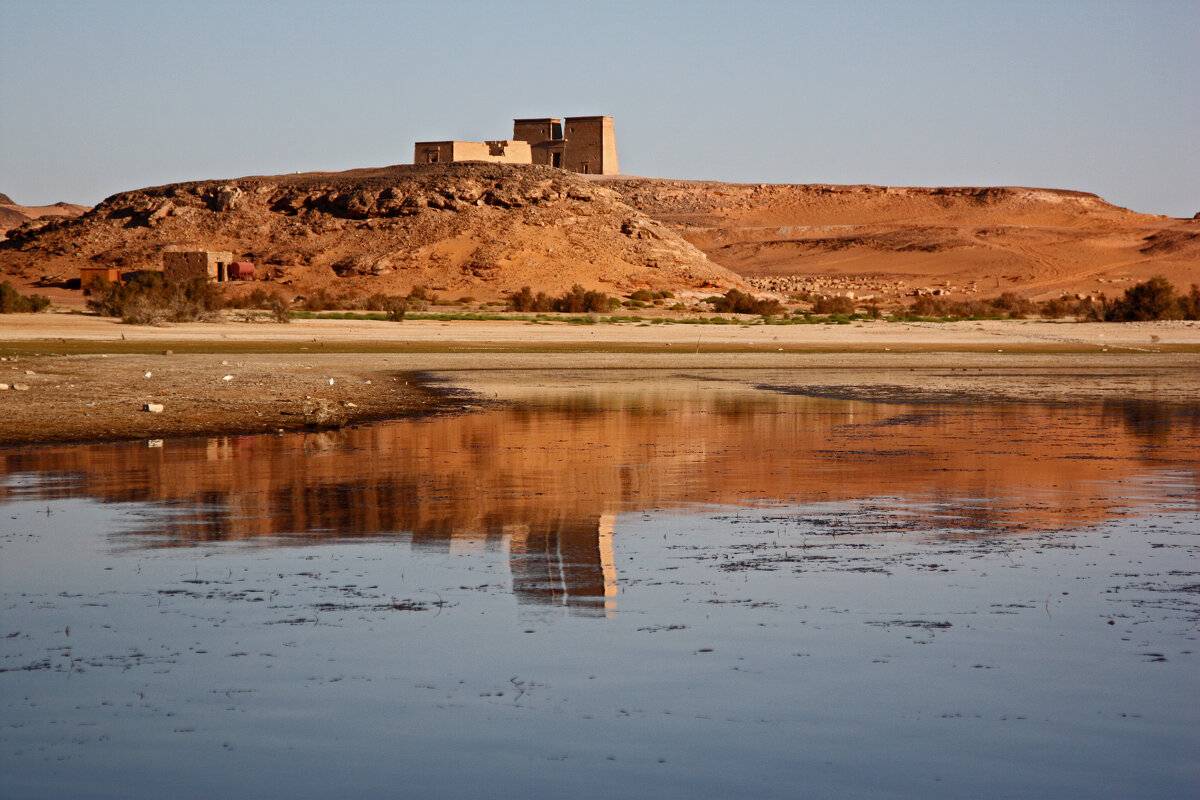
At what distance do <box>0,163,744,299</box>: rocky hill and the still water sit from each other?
65774 mm

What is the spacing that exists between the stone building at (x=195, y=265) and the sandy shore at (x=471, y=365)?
29868mm

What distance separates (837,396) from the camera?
24.2 meters

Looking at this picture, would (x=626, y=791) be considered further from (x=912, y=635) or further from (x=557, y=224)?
(x=557, y=224)

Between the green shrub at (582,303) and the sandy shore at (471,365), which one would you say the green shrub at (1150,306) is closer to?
the sandy shore at (471,365)

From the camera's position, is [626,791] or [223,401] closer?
[626,791]

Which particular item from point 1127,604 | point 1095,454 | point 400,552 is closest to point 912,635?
point 1127,604

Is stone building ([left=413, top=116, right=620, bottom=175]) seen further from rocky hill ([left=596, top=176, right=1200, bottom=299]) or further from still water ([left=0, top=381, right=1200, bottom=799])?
still water ([left=0, top=381, right=1200, bottom=799])

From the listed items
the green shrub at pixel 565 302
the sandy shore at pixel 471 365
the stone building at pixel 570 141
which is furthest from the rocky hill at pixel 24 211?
the sandy shore at pixel 471 365

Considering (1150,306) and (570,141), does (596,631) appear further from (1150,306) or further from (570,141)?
(570,141)

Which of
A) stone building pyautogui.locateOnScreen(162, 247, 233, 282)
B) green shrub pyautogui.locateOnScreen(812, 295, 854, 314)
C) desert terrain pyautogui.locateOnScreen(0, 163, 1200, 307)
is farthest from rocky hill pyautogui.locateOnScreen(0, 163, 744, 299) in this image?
green shrub pyautogui.locateOnScreen(812, 295, 854, 314)

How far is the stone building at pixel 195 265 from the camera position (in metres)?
78.9

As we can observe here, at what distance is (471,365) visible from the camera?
107ft

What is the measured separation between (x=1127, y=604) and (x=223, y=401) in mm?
15654

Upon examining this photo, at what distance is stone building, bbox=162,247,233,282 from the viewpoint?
78.9m
